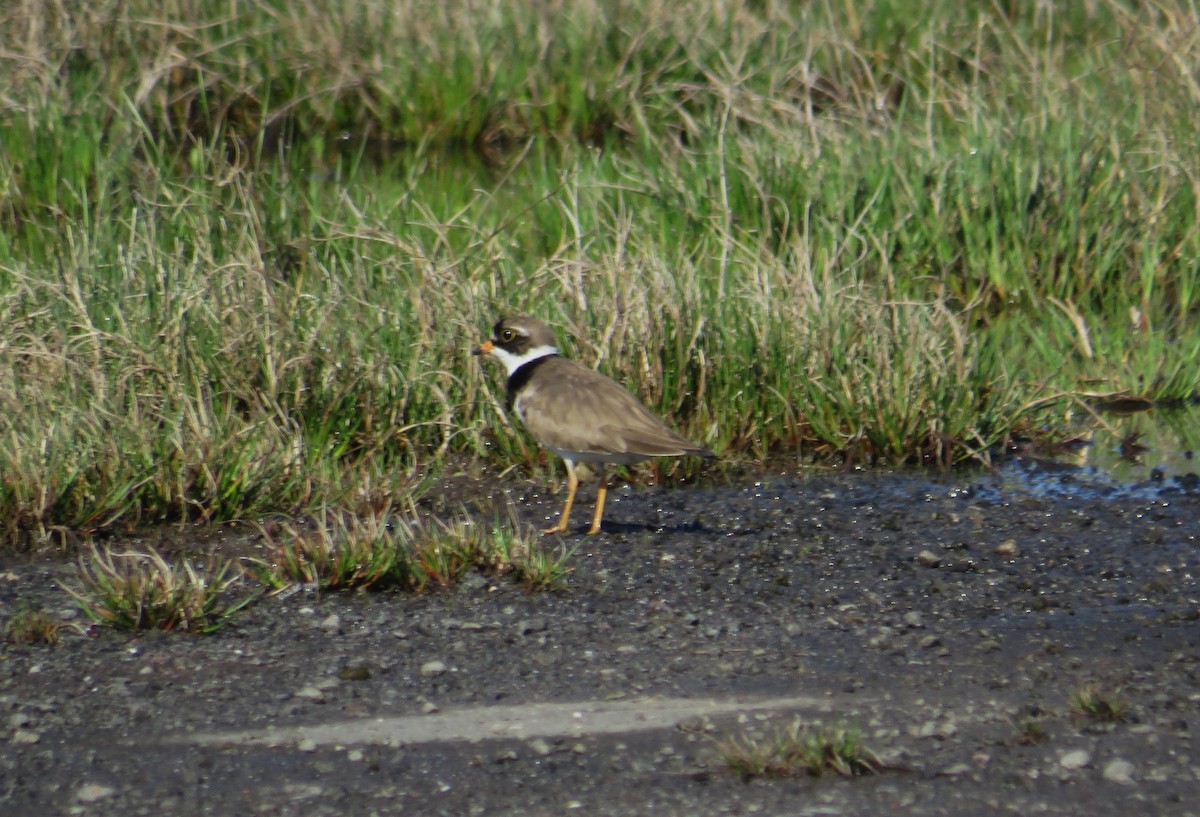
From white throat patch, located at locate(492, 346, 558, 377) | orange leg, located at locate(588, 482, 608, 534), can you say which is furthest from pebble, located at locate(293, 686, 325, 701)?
white throat patch, located at locate(492, 346, 558, 377)

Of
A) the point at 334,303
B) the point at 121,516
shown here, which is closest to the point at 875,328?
the point at 334,303

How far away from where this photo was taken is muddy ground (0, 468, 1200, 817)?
13.1 feet

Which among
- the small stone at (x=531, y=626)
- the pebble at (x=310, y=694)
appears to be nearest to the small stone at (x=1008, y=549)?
the small stone at (x=531, y=626)

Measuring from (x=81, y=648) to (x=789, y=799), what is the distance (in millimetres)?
2305

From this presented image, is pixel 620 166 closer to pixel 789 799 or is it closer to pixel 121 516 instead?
pixel 121 516

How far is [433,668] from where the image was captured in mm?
4867

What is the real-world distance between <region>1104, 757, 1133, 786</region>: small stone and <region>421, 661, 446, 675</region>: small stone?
6.16ft

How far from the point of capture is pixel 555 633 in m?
5.16

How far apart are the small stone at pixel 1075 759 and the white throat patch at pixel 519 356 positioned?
10.6ft

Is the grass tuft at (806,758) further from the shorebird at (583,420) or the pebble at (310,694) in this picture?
the shorebird at (583,420)

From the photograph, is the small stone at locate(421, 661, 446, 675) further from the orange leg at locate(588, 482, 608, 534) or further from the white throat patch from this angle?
the white throat patch

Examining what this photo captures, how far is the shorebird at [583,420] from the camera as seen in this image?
20.4ft

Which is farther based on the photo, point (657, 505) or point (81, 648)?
point (657, 505)

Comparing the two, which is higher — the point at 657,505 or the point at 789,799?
the point at 789,799
